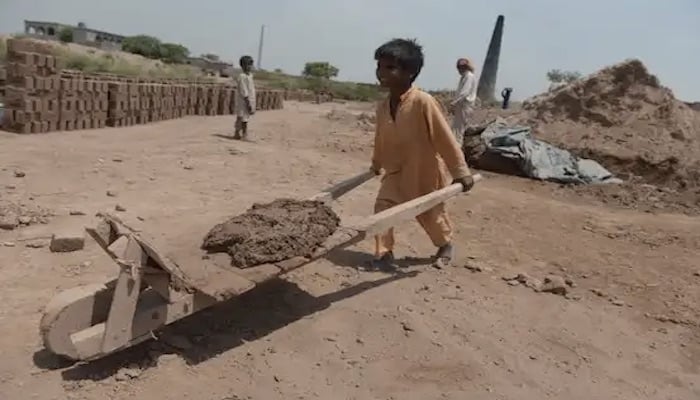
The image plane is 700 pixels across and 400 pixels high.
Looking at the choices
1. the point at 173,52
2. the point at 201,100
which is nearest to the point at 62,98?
the point at 201,100

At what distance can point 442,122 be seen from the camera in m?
4.39

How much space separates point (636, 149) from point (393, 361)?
8269 mm

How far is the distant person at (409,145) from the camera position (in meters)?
4.38

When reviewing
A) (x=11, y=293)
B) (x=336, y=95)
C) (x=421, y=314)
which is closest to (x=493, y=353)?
(x=421, y=314)

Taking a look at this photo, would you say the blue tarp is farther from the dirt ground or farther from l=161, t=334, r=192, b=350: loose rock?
l=161, t=334, r=192, b=350: loose rock

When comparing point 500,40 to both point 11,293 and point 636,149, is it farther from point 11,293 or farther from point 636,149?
point 11,293

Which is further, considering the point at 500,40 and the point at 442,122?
the point at 500,40

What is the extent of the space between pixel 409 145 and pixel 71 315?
2498mm

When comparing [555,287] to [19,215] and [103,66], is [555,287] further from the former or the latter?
[103,66]

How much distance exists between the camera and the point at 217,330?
344 cm

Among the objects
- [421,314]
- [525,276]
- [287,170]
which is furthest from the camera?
[287,170]

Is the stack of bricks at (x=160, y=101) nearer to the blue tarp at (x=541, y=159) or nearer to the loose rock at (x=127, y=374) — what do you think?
the blue tarp at (x=541, y=159)

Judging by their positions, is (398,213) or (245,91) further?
(245,91)

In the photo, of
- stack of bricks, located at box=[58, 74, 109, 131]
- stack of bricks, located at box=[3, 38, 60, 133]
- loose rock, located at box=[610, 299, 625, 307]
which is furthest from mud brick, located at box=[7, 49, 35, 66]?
loose rock, located at box=[610, 299, 625, 307]
